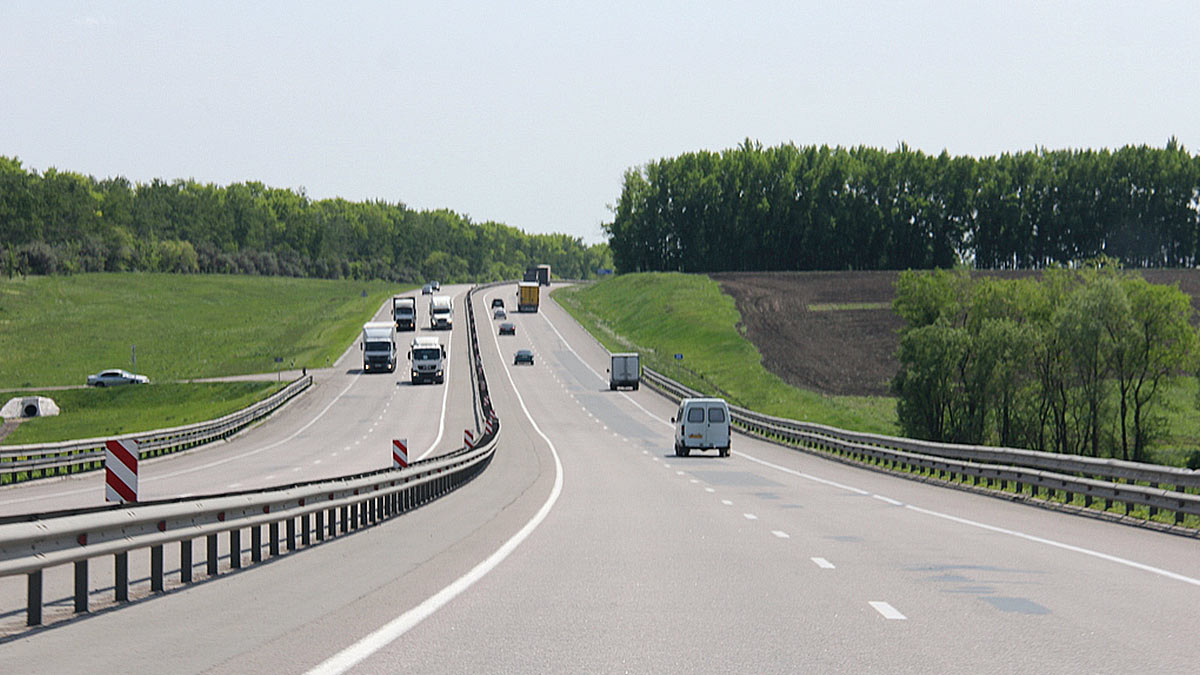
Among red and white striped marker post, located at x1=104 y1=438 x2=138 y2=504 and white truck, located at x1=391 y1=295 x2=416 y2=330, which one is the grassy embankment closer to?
white truck, located at x1=391 y1=295 x2=416 y2=330

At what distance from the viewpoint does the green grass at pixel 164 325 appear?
336 feet

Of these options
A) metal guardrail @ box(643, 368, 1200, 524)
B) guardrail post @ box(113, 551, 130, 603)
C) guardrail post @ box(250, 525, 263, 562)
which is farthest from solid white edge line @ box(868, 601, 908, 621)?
metal guardrail @ box(643, 368, 1200, 524)

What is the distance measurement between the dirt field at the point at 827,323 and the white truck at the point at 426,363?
23611 millimetres

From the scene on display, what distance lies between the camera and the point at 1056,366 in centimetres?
7488

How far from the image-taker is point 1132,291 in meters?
72.9

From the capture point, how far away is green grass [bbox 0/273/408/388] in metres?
103

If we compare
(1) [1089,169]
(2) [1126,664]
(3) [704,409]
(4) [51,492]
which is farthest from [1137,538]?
(1) [1089,169]

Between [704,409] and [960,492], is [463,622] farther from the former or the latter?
[704,409]

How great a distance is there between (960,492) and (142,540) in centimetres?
2232

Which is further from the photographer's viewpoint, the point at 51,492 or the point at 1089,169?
the point at 1089,169

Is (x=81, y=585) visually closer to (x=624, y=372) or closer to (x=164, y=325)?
(x=624, y=372)

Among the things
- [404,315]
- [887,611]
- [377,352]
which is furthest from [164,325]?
[887,611]

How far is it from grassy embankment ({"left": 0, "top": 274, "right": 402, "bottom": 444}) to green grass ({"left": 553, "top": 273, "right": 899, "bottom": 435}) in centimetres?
2622

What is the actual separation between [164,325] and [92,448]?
315ft
